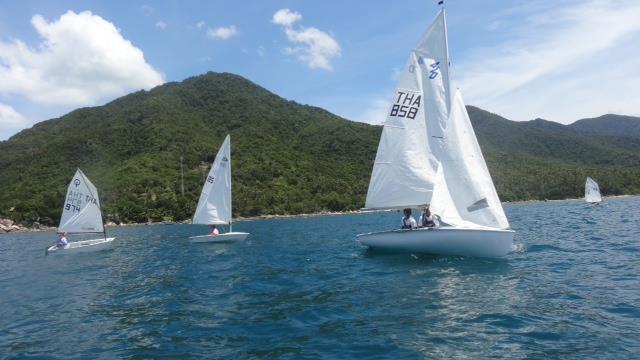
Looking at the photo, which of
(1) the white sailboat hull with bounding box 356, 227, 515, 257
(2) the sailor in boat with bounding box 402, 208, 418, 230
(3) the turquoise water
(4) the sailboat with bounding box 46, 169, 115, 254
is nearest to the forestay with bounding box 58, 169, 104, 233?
(4) the sailboat with bounding box 46, 169, 115, 254

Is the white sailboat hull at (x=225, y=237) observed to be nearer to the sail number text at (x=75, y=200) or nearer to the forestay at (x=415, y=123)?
the sail number text at (x=75, y=200)

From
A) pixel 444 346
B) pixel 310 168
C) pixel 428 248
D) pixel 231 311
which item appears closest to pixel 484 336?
pixel 444 346

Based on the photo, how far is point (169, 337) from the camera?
37.8ft

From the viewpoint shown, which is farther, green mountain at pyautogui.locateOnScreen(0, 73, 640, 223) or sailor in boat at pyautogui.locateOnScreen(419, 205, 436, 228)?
green mountain at pyautogui.locateOnScreen(0, 73, 640, 223)

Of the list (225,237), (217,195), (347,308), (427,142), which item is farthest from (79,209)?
(347,308)

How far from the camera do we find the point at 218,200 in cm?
3834

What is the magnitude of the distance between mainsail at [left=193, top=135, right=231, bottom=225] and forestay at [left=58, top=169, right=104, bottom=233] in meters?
8.25

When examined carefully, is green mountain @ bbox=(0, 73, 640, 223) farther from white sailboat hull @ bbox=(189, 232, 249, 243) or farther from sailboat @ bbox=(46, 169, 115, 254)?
white sailboat hull @ bbox=(189, 232, 249, 243)

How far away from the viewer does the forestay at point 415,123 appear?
22125mm

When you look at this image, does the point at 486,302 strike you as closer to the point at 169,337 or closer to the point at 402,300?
the point at 402,300

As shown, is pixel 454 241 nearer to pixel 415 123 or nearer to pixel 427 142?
pixel 427 142

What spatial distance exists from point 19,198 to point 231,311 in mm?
114637

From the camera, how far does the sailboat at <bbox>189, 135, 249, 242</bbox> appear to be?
124 ft

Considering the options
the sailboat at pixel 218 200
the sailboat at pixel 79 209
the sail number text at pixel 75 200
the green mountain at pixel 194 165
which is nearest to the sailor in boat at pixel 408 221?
the sailboat at pixel 218 200
